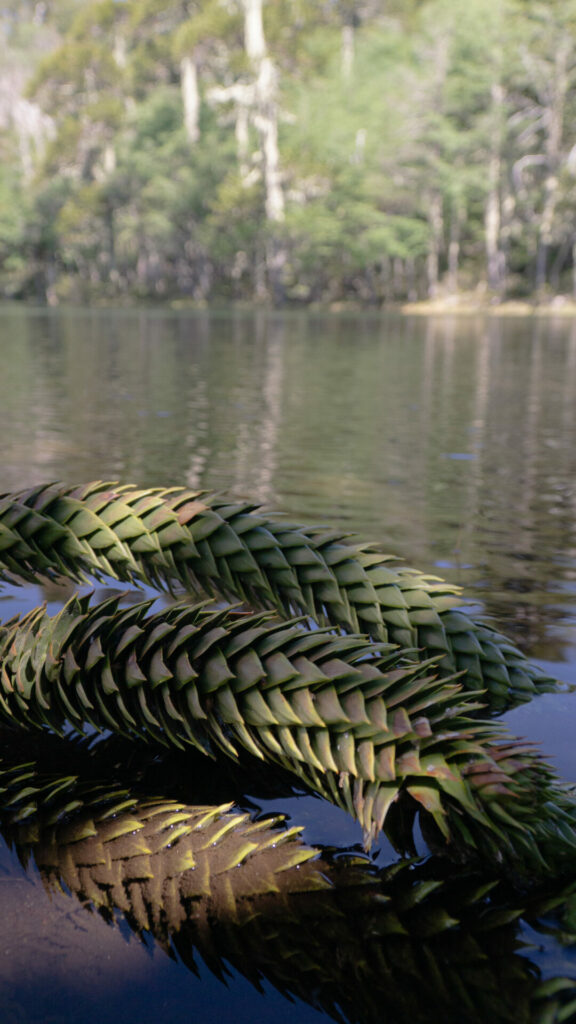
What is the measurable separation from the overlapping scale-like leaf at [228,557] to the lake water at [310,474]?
0.26 meters

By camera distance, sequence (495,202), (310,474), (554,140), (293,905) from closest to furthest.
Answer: (293,905)
(310,474)
(554,140)
(495,202)

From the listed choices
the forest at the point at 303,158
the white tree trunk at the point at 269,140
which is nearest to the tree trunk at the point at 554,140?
the forest at the point at 303,158

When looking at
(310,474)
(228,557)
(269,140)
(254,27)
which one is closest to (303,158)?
(269,140)

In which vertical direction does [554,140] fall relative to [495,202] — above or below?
above

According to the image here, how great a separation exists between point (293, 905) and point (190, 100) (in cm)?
8162

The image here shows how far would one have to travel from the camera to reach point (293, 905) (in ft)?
5.25

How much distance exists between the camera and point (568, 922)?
153cm

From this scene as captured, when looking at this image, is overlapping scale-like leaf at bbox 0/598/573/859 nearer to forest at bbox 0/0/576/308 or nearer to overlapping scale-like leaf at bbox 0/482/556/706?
overlapping scale-like leaf at bbox 0/482/556/706

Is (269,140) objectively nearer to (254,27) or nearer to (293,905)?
(254,27)

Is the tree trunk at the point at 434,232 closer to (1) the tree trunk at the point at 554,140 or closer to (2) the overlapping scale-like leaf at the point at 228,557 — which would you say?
(1) the tree trunk at the point at 554,140

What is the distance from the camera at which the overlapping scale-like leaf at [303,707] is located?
151 centimetres

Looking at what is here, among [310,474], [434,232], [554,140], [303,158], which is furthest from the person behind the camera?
[303,158]

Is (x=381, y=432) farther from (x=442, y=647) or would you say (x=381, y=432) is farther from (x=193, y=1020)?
(x=193, y=1020)

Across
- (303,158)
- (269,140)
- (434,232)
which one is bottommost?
(434,232)
